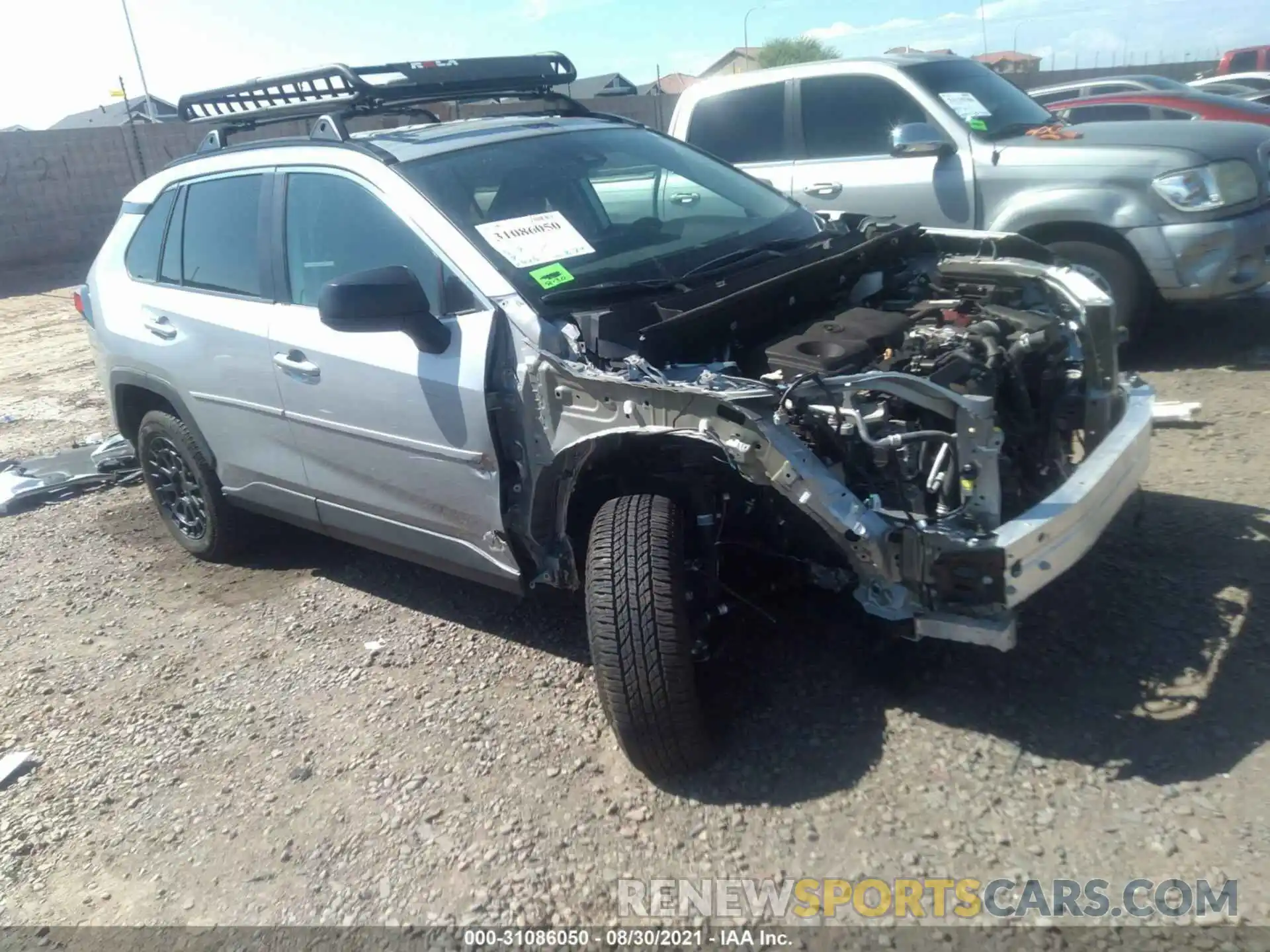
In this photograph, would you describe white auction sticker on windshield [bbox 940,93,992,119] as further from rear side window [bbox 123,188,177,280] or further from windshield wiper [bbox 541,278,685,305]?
rear side window [bbox 123,188,177,280]

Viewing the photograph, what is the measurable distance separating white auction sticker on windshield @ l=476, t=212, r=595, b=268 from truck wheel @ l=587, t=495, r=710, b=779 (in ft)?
3.29

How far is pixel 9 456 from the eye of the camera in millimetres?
7125

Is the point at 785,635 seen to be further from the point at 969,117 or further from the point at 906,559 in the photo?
the point at 969,117

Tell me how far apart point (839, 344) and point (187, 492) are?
11.0 ft

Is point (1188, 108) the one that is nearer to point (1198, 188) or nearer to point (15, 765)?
point (1198, 188)

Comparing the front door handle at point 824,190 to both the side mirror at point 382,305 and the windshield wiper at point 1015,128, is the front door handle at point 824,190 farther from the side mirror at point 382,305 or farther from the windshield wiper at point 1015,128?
the side mirror at point 382,305

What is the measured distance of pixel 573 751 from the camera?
10.6ft

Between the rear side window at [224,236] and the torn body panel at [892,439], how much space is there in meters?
1.53

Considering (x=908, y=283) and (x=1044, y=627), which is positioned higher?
(x=908, y=283)

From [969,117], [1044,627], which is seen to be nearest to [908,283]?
[1044,627]

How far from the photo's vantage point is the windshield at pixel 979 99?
21.3ft

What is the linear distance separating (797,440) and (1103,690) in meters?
1.30

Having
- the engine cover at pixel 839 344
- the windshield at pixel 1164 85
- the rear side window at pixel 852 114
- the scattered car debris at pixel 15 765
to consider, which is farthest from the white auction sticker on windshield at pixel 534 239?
the windshield at pixel 1164 85

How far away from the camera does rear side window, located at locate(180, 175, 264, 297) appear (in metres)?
4.17
